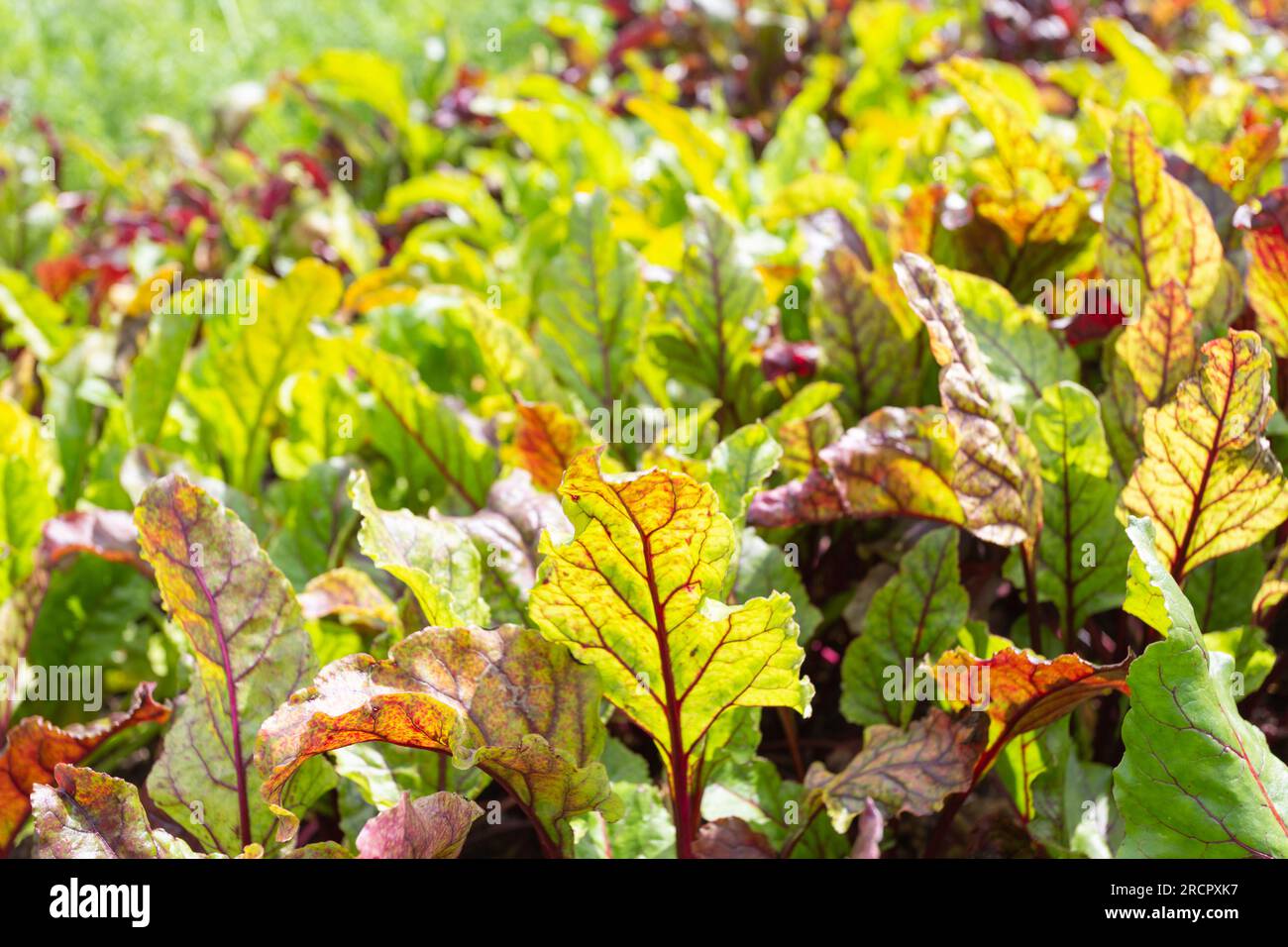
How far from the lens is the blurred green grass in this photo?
5.53 metres

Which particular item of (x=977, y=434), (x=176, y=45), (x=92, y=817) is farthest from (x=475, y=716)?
(x=176, y=45)

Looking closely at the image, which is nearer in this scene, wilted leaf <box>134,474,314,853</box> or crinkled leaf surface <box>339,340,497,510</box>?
wilted leaf <box>134,474,314,853</box>

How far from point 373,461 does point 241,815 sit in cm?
73

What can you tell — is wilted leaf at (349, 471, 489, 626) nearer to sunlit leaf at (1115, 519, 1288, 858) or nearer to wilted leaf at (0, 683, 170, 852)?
wilted leaf at (0, 683, 170, 852)

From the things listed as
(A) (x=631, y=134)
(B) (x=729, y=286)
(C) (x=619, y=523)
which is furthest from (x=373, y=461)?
(A) (x=631, y=134)

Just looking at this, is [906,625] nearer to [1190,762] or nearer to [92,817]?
[1190,762]

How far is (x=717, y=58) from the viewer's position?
4.20 meters

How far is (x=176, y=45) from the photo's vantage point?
593 centimetres

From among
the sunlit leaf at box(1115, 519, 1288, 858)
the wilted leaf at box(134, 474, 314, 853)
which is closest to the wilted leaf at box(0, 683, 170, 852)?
the wilted leaf at box(134, 474, 314, 853)

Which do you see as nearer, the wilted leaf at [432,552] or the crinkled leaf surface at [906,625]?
the wilted leaf at [432,552]

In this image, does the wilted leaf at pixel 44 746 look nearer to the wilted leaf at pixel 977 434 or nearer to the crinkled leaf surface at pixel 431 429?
the crinkled leaf surface at pixel 431 429

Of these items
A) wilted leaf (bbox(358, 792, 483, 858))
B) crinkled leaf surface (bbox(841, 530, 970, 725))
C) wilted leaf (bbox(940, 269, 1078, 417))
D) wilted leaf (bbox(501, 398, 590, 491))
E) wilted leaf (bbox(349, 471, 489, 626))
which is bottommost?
wilted leaf (bbox(358, 792, 483, 858))

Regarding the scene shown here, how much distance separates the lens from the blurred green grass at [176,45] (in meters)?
5.53

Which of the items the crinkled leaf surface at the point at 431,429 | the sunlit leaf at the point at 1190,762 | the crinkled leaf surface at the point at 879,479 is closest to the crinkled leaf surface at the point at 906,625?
the crinkled leaf surface at the point at 879,479
